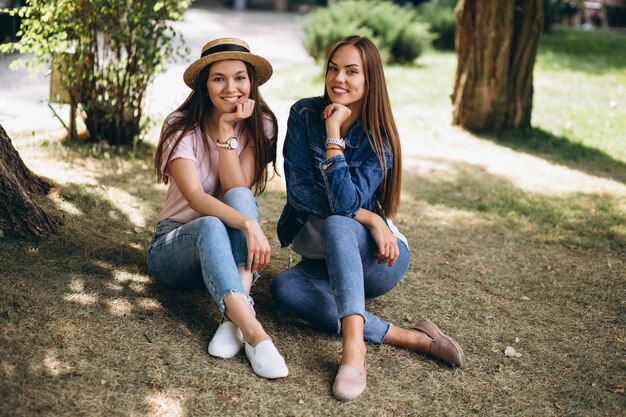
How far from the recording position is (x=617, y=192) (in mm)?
6164

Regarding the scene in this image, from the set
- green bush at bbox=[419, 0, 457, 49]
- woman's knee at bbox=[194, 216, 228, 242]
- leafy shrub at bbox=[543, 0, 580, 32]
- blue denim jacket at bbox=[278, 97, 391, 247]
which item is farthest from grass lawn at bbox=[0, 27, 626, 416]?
leafy shrub at bbox=[543, 0, 580, 32]

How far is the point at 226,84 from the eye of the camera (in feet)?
11.5

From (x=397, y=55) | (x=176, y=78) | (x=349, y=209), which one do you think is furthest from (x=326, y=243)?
(x=397, y=55)

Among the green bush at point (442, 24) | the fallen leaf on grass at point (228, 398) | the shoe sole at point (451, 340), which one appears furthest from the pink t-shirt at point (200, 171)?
the green bush at point (442, 24)

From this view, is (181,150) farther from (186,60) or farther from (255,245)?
(186,60)

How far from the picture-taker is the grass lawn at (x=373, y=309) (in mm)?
2938

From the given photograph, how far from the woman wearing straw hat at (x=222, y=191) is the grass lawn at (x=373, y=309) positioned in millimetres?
192

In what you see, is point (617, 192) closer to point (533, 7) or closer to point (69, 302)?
point (533, 7)

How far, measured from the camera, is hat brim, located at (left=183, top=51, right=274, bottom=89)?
3.44 m

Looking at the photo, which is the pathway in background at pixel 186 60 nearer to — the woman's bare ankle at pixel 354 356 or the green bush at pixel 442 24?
the woman's bare ankle at pixel 354 356

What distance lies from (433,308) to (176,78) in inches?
276

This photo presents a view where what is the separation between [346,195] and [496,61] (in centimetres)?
488

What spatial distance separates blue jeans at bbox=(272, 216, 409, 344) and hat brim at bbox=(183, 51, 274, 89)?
87cm

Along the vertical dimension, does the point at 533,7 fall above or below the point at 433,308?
above
